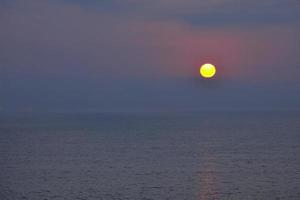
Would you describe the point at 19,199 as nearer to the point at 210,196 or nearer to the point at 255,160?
the point at 210,196

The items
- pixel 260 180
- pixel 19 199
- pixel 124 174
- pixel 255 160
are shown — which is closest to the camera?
pixel 19 199

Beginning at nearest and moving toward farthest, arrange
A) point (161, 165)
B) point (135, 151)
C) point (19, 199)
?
point (19, 199)
point (161, 165)
point (135, 151)

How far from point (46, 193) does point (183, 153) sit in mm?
52208

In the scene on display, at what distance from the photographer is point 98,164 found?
92188mm

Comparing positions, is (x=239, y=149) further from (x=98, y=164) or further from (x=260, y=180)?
(x=260, y=180)

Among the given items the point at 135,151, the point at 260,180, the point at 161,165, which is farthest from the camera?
the point at 135,151

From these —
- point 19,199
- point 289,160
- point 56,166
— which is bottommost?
point 19,199

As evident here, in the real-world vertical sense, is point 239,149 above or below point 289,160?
above

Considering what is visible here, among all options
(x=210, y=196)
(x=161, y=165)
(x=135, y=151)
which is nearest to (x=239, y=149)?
(x=135, y=151)

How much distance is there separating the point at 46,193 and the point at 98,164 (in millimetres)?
30217

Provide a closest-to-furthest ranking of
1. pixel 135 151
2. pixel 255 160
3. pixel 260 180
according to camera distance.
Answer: pixel 260 180 < pixel 255 160 < pixel 135 151

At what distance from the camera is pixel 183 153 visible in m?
111

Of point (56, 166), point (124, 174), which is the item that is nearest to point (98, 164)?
point (56, 166)

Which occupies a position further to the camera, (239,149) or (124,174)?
(239,149)
